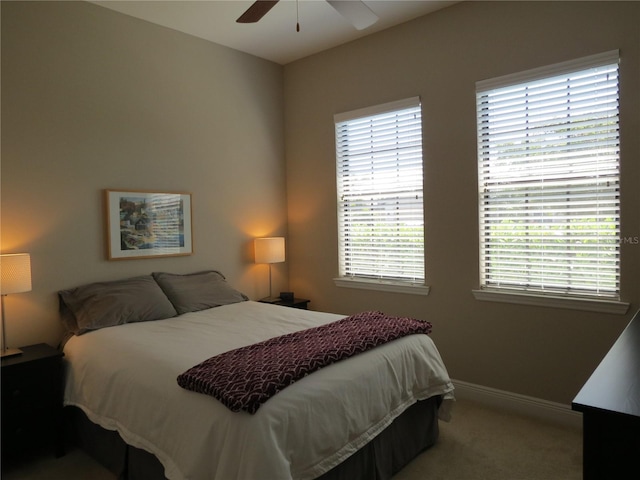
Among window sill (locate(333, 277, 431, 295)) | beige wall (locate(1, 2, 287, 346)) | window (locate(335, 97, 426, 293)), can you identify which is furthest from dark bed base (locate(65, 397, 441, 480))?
window (locate(335, 97, 426, 293))

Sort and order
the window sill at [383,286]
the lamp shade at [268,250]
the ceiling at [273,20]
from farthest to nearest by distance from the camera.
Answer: the lamp shade at [268,250] → the window sill at [383,286] → the ceiling at [273,20]

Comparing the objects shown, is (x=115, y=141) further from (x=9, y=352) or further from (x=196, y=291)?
(x=9, y=352)

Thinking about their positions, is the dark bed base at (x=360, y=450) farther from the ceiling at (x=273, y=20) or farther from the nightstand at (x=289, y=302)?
the ceiling at (x=273, y=20)

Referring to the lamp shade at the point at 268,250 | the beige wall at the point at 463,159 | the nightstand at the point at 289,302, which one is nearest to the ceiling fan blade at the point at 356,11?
the beige wall at the point at 463,159

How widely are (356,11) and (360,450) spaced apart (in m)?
2.39

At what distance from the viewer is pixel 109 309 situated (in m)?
3.10

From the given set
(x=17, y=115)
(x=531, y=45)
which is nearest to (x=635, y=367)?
(x=531, y=45)

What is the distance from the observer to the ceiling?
3455 mm

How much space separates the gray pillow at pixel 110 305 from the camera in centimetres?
305

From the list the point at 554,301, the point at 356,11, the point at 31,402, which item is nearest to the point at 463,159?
the point at 554,301

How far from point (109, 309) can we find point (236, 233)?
5.05ft

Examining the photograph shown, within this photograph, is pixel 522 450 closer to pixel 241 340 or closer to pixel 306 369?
pixel 306 369

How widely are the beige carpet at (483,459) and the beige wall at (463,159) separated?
37 centimetres

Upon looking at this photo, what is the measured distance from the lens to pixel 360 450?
228 centimetres
